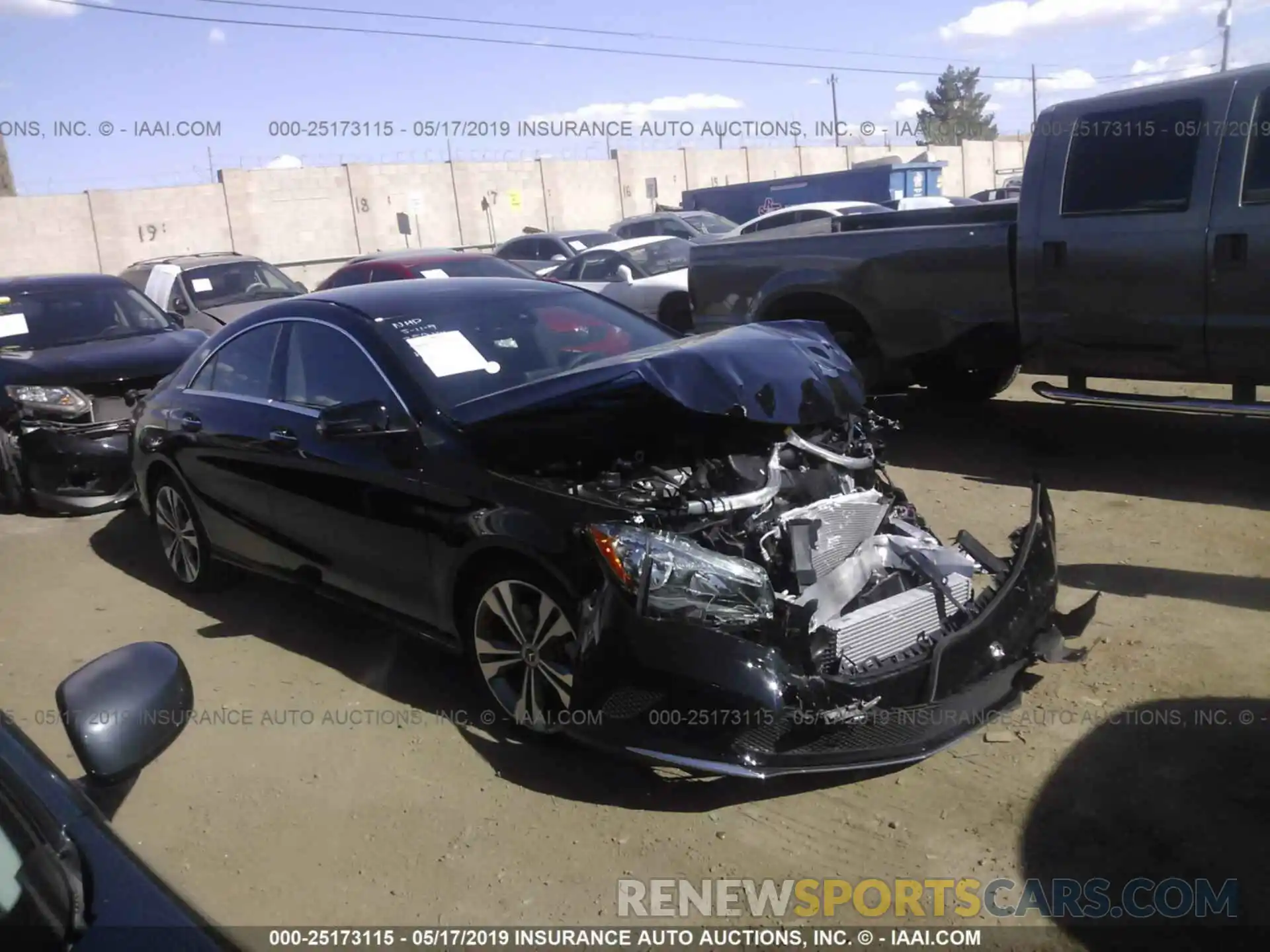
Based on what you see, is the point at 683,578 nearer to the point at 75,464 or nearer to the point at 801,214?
the point at 75,464

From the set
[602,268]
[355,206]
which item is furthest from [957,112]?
[602,268]

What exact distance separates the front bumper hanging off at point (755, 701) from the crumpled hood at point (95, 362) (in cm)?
543

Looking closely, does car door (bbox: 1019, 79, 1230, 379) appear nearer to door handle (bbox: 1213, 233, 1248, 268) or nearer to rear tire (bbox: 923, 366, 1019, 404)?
door handle (bbox: 1213, 233, 1248, 268)

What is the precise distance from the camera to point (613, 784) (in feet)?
12.4

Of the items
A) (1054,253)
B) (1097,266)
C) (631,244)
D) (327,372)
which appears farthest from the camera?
(631,244)

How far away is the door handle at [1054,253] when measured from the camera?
6426mm

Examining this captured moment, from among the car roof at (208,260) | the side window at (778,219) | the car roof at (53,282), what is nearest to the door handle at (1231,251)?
the car roof at (53,282)

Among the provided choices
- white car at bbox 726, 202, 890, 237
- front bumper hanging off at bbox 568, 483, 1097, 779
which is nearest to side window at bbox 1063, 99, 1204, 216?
front bumper hanging off at bbox 568, 483, 1097, 779

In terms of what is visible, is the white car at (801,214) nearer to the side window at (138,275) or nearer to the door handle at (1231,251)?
the side window at (138,275)

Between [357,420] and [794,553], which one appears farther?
[357,420]

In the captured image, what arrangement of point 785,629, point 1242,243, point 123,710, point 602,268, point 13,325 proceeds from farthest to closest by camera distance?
point 602,268, point 13,325, point 1242,243, point 785,629, point 123,710

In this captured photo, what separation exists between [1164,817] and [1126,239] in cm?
397

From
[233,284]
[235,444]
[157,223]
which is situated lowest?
[235,444]

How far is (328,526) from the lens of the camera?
15.5ft
